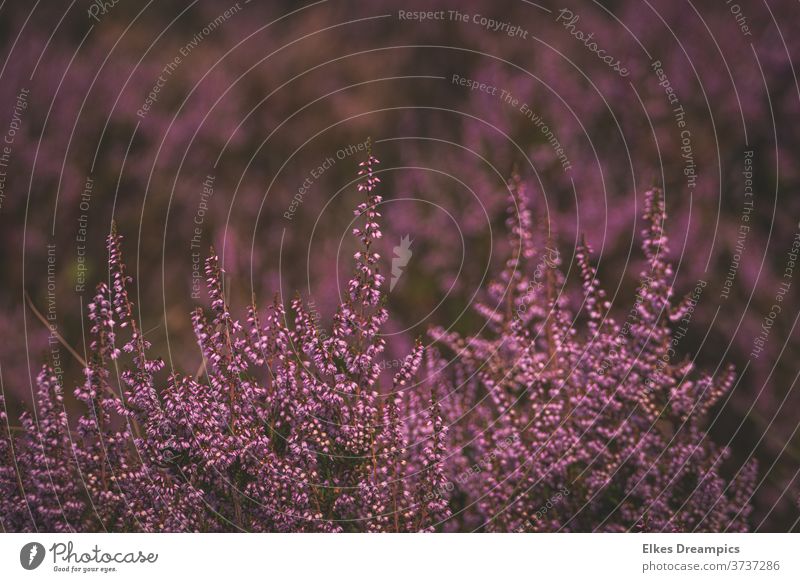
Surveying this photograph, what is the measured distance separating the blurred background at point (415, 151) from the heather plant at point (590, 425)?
0.91 feet

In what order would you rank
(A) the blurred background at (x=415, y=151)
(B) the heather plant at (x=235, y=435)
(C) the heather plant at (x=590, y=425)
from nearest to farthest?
(B) the heather plant at (x=235, y=435) → (C) the heather plant at (x=590, y=425) → (A) the blurred background at (x=415, y=151)


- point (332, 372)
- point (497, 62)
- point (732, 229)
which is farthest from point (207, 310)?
point (732, 229)

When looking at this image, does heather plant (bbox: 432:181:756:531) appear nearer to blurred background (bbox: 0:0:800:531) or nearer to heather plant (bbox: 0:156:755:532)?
heather plant (bbox: 0:156:755:532)

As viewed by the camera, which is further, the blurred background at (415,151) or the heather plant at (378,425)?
the blurred background at (415,151)

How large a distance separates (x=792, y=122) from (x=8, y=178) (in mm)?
3525

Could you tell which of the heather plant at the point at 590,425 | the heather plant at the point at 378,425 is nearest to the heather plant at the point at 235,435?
the heather plant at the point at 378,425

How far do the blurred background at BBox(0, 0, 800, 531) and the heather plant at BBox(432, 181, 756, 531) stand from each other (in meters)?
0.28

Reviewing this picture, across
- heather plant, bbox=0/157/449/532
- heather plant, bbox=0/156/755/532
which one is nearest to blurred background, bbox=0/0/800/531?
heather plant, bbox=0/156/755/532

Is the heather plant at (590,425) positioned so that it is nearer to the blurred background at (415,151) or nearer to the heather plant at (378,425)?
the heather plant at (378,425)

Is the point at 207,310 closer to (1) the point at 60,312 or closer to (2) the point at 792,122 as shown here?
(1) the point at 60,312

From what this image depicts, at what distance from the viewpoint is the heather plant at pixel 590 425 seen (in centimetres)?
377

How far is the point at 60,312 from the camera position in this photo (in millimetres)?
3922

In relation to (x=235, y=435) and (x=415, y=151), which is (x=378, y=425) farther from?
(x=415, y=151)

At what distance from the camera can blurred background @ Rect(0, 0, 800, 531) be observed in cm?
405
